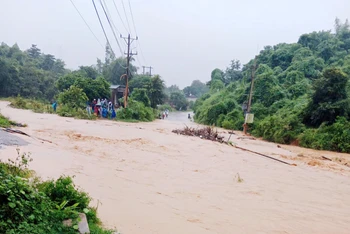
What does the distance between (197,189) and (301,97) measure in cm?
2400

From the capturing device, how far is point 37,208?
3.41m

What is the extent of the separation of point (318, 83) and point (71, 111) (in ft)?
62.3

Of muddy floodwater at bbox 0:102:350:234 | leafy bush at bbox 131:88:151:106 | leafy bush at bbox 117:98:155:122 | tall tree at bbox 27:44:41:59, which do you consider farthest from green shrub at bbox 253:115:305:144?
tall tree at bbox 27:44:41:59

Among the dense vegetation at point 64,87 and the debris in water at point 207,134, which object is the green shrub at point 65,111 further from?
the debris in water at point 207,134

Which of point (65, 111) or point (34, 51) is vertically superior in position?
point (34, 51)

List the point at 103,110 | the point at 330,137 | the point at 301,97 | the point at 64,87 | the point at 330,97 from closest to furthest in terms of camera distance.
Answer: the point at 330,137
the point at 330,97
the point at 103,110
the point at 301,97
the point at 64,87

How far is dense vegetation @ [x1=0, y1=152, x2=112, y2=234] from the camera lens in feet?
10.1

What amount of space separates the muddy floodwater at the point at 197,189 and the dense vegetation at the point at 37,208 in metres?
0.72

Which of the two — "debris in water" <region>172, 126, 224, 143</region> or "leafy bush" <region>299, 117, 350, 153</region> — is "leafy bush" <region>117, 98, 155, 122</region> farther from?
"leafy bush" <region>299, 117, 350, 153</region>

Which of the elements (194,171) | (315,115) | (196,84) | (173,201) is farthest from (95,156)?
(196,84)

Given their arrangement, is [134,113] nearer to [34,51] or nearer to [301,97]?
[301,97]

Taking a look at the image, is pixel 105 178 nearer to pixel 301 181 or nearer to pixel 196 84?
pixel 301 181

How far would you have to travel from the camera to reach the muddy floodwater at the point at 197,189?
4.95m

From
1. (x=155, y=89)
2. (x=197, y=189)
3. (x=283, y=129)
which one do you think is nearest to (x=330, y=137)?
(x=283, y=129)
